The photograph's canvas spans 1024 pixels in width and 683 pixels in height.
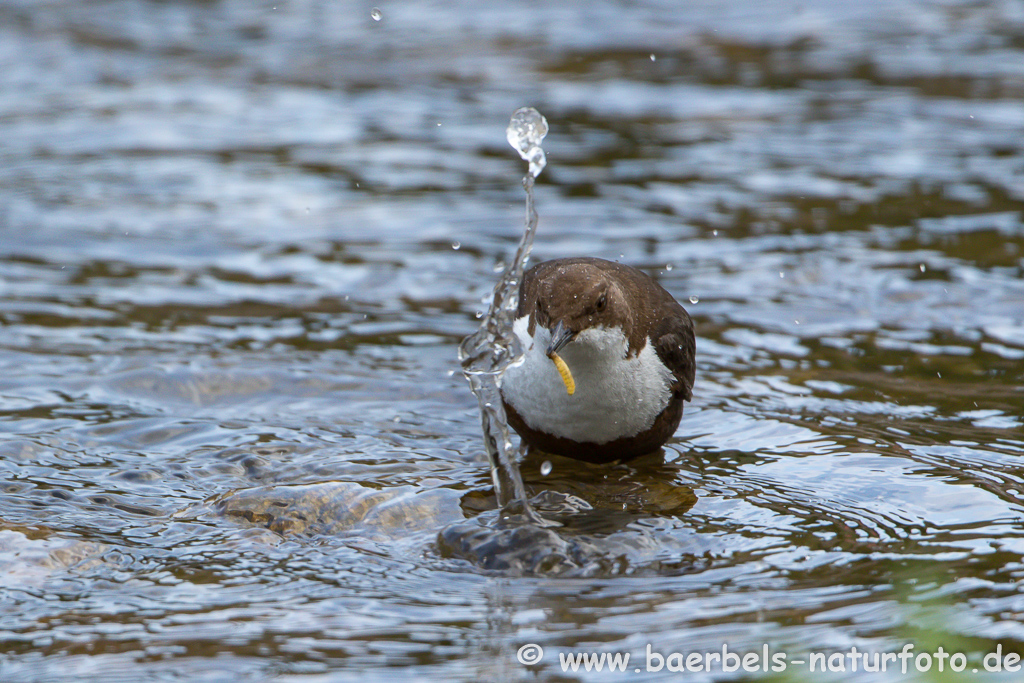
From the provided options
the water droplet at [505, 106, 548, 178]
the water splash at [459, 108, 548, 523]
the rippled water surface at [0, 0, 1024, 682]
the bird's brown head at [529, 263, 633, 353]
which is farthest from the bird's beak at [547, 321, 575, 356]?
the water droplet at [505, 106, 548, 178]

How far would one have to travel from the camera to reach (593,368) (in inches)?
165

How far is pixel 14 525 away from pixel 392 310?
3.03m

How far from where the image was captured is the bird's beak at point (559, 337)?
3957 mm

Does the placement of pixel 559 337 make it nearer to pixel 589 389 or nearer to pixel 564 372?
pixel 564 372

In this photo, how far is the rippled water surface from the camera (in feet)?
10.5

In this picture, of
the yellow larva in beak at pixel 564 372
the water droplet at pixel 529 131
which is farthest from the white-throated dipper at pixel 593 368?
the water droplet at pixel 529 131

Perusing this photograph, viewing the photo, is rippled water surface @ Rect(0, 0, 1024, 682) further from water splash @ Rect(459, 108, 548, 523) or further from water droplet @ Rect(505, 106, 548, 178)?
water droplet @ Rect(505, 106, 548, 178)

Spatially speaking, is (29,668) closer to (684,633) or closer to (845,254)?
(684,633)

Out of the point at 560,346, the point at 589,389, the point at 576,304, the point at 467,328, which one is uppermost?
the point at 576,304

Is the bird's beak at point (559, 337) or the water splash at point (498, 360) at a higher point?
the bird's beak at point (559, 337)

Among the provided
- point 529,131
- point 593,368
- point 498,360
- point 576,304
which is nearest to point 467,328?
point 529,131

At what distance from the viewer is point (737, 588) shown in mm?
3314

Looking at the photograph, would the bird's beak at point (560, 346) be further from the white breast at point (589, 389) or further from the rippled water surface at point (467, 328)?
the rippled water surface at point (467, 328)

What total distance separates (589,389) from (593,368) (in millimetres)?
78
